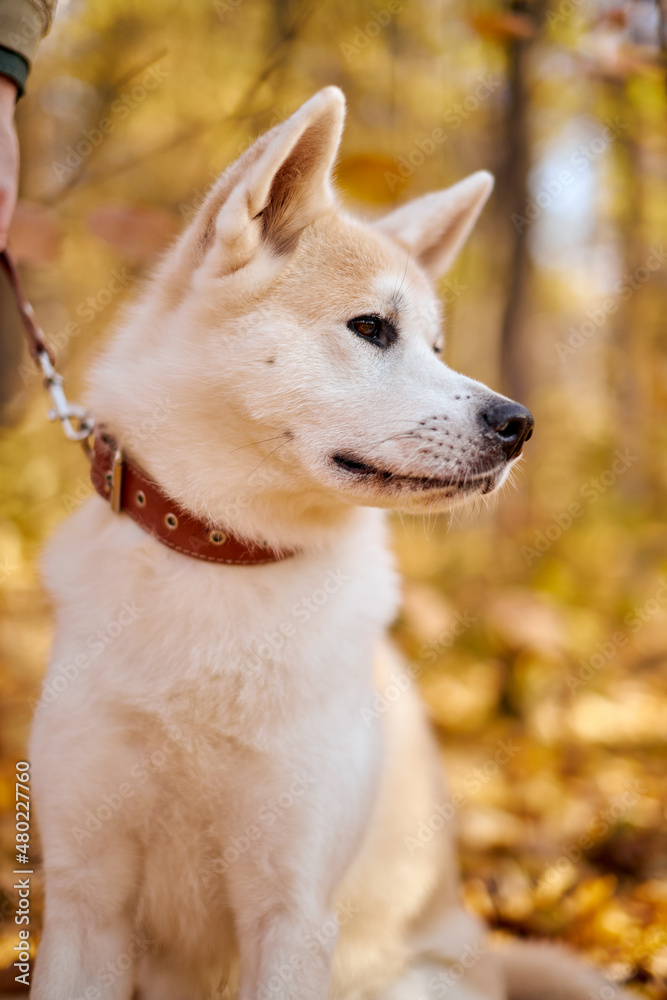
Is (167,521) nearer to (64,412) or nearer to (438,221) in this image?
(64,412)

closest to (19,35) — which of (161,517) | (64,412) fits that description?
(64,412)

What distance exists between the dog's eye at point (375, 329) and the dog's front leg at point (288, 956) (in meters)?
1.39

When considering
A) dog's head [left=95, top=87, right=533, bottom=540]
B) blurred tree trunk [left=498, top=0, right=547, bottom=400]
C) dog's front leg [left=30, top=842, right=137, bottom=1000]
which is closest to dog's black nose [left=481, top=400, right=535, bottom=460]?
dog's head [left=95, top=87, right=533, bottom=540]

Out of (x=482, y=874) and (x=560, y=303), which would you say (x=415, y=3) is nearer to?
(x=482, y=874)

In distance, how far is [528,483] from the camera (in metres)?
6.70

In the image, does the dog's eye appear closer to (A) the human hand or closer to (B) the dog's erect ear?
(B) the dog's erect ear

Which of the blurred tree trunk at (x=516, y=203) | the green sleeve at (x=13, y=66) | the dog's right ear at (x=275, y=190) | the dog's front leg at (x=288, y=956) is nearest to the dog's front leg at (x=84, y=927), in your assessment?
the dog's front leg at (x=288, y=956)

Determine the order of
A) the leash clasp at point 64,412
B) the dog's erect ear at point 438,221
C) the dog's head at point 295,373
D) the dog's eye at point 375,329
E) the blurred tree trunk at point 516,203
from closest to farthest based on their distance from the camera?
1. the dog's head at point 295,373
2. the dog's eye at point 375,329
3. the leash clasp at point 64,412
4. the dog's erect ear at point 438,221
5. the blurred tree trunk at point 516,203

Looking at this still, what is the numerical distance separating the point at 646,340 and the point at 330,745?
45.5ft

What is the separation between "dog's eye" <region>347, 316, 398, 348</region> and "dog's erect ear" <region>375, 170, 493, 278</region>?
550 millimetres

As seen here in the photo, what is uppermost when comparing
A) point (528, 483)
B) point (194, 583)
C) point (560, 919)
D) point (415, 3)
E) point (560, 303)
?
point (415, 3)

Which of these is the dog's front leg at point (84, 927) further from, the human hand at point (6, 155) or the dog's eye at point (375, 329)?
the human hand at point (6, 155)

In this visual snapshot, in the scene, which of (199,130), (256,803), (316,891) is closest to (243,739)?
(256,803)

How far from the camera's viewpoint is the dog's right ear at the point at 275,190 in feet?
5.53
